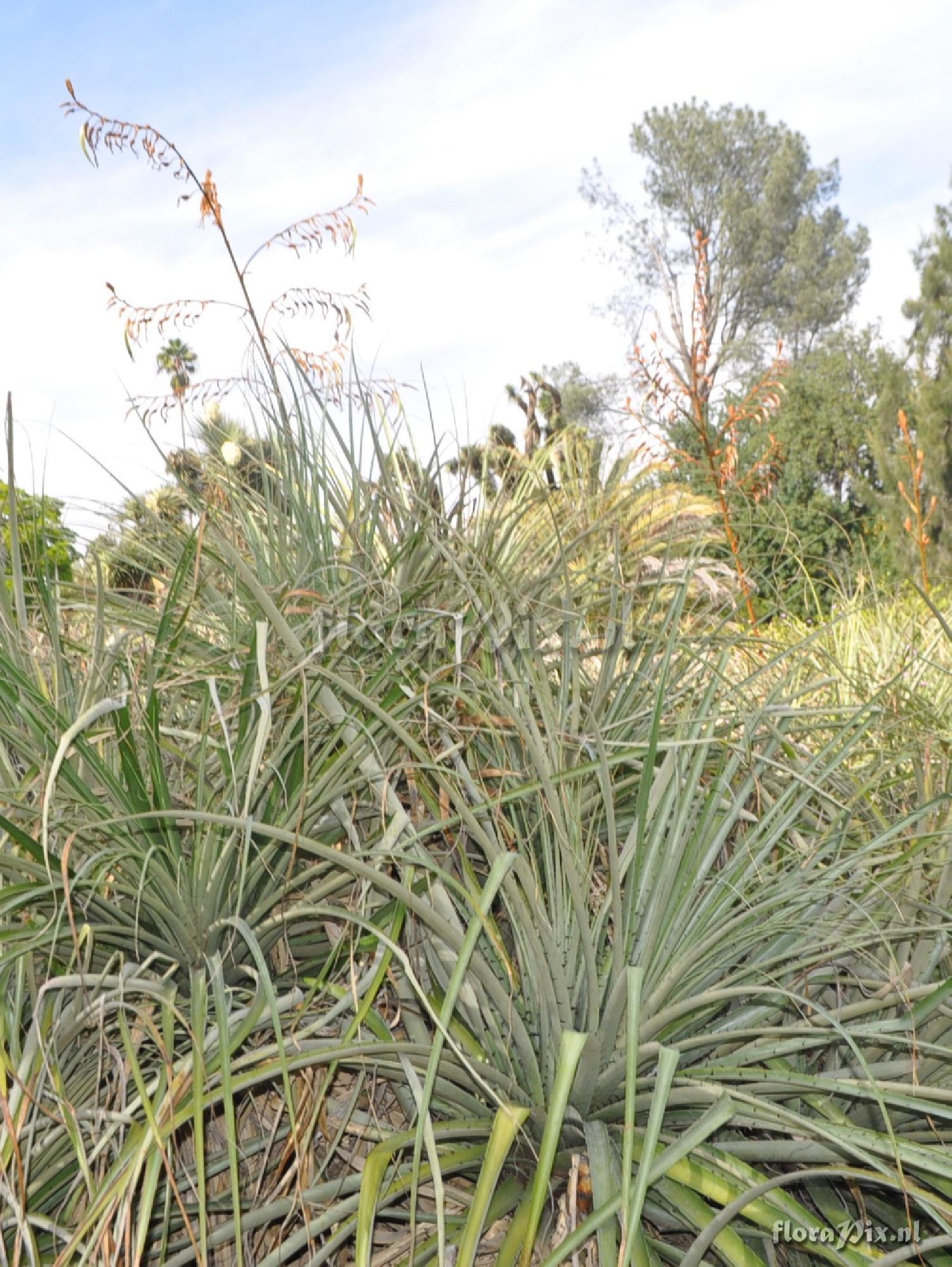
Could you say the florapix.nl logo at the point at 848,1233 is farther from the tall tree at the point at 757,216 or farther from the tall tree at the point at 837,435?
the tall tree at the point at 757,216

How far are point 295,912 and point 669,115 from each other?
37060mm

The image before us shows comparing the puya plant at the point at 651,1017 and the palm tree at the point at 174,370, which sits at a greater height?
the palm tree at the point at 174,370

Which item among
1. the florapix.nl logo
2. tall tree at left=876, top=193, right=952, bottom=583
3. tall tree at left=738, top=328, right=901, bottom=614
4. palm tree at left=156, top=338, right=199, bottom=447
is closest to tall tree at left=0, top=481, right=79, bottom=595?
palm tree at left=156, top=338, right=199, bottom=447

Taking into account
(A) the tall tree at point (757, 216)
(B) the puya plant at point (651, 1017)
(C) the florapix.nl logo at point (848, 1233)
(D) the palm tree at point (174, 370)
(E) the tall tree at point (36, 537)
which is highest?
(A) the tall tree at point (757, 216)

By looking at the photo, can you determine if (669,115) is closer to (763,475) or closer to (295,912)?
(763,475)

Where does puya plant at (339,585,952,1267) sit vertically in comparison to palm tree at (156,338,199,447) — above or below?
below

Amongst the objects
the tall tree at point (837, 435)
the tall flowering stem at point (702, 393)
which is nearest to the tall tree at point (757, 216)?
the tall tree at point (837, 435)

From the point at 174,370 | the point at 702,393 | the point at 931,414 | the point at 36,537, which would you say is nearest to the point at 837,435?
the point at 931,414

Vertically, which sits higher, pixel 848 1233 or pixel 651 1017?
pixel 651 1017

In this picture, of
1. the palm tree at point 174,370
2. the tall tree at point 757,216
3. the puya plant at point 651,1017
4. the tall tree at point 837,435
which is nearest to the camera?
the puya plant at point 651,1017

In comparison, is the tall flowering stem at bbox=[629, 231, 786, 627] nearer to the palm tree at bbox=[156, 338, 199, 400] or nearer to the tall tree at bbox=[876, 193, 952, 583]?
the palm tree at bbox=[156, 338, 199, 400]

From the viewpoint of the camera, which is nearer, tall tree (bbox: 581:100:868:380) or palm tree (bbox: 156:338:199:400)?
palm tree (bbox: 156:338:199:400)

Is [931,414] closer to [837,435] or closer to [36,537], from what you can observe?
[837,435]

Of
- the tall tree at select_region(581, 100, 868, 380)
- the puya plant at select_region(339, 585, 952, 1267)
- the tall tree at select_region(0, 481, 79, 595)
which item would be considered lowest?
the puya plant at select_region(339, 585, 952, 1267)
